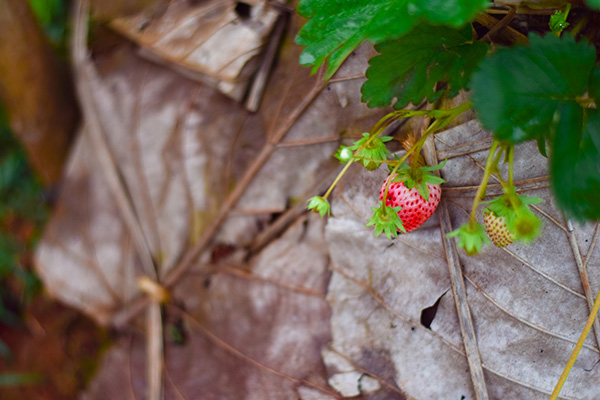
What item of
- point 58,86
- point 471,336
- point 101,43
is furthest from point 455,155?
point 58,86

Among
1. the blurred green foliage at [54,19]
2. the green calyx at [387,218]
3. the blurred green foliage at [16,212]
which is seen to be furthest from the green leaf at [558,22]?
the blurred green foliage at [16,212]

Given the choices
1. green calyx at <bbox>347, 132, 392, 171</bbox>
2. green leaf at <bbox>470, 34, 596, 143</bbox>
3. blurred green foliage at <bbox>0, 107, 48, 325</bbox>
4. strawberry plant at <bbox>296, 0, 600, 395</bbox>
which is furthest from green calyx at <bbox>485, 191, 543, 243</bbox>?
blurred green foliage at <bbox>0, 107, 48, 325</bbox>

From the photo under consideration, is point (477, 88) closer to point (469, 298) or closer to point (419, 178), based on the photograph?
point (419, 178)

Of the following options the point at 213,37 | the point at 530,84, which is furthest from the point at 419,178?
the point at 213,37

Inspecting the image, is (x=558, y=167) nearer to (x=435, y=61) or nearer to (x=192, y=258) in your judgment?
(x=435, y=61)

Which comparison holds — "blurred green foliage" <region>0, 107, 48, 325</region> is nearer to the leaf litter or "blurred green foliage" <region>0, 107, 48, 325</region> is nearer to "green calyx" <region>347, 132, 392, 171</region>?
the leaf litter

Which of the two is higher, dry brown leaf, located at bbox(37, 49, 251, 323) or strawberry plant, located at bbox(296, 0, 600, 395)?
strawberry plant, located at bbox(296, 0, 600, 395)
